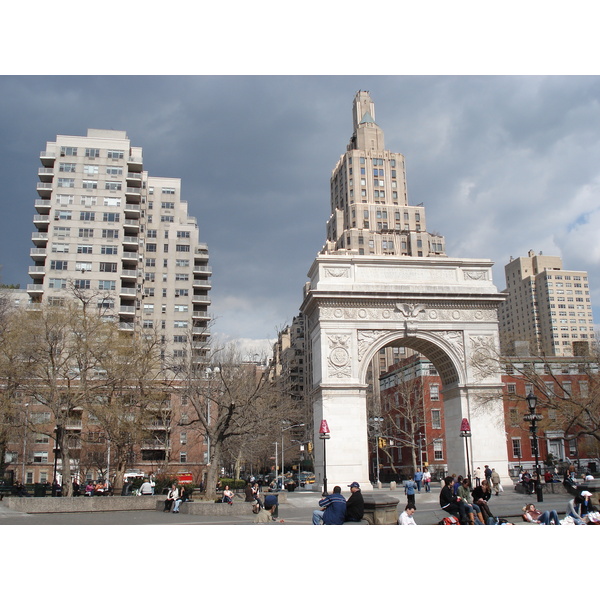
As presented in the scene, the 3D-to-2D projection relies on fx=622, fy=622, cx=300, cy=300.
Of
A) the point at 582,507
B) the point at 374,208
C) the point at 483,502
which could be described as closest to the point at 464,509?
the point at 483,502

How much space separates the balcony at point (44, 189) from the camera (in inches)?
2657

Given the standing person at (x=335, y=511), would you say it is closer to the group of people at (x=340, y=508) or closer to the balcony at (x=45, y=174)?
the group of people at (x=340, y=508)

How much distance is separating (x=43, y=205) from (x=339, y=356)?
46455 millimetres

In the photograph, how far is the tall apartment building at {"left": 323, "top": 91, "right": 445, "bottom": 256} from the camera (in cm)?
9431

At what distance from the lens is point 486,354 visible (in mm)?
35000

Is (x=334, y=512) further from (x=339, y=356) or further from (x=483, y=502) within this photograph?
(x=339, y=356)

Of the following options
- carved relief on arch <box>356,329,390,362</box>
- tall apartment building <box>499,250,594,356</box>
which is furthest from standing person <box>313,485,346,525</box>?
tall apartment building <box>499,250,594,356</box>

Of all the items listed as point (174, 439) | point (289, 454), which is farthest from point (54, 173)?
point (289, 454)

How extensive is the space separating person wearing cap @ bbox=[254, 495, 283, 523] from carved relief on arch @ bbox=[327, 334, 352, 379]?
47.9 ft

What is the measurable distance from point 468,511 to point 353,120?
103 m

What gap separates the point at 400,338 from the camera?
3538 centimetres

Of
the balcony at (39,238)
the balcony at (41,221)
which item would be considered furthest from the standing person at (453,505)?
the balcony at (41,221)

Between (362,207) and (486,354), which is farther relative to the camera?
(362,207)
